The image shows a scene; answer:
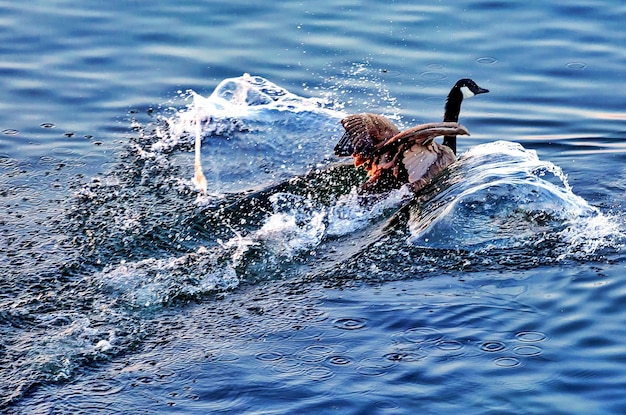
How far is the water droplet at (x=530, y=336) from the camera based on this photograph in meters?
6.44

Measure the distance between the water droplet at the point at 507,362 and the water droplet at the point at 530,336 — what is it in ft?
0.80

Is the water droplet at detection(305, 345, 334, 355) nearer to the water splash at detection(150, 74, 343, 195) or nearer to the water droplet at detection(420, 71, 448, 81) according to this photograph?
the water splash at detection(150, 74, 343, 195)

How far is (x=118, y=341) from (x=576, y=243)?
3.36 m

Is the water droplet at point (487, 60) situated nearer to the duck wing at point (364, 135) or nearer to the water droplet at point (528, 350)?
the duck wing at point (364, 135)

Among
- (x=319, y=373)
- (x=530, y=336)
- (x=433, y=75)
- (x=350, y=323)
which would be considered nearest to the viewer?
(x=319, y=373)

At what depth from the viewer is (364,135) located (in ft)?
29.7

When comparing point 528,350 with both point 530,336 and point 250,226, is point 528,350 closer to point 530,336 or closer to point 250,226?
point 530,336

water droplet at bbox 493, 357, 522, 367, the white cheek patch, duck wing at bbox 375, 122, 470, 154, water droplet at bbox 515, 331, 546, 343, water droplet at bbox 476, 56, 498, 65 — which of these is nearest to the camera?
water droplet at bbox 493, 357, 522, 367

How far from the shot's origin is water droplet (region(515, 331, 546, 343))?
6438mm

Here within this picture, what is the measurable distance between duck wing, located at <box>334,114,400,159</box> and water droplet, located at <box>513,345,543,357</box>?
3047mm

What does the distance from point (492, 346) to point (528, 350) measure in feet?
0.70

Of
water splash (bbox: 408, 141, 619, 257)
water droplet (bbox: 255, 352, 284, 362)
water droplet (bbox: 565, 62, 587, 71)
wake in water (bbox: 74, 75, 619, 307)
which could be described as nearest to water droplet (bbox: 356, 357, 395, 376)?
water droplet (bbox: 255, 352, 284, 362)

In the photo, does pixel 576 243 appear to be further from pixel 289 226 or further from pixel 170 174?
pixel 170 174

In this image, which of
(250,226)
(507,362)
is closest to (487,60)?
(250,226)
